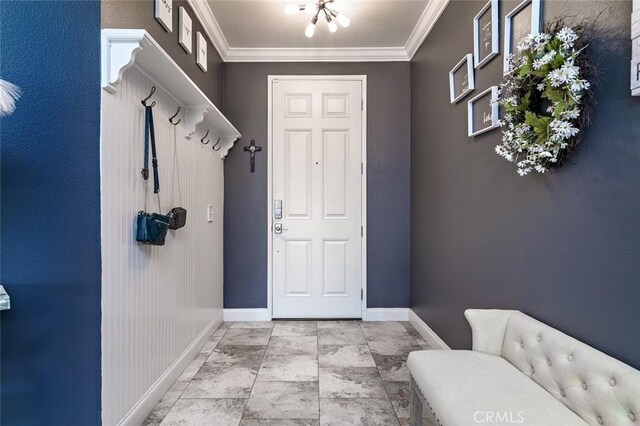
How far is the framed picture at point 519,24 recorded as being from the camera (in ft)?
4.07

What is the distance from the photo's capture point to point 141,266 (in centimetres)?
150

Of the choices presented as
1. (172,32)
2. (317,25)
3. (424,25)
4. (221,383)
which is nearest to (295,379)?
(221,383)

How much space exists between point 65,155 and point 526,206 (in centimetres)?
189

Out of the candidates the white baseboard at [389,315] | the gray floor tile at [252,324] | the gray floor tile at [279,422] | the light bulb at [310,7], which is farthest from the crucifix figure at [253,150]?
the gray floor tile at [279,422]

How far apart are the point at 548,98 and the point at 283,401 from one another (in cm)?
192

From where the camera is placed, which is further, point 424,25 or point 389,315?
point 389,315

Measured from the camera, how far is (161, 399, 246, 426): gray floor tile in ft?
5.00

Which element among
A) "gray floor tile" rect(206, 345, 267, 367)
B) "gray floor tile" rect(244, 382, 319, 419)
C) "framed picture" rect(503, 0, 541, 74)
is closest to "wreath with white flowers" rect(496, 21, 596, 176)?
"framed picture" rect(503, 0, 541, 74)

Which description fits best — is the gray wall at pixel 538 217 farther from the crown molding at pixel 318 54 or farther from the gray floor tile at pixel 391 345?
the crown molding at pixel 318 54

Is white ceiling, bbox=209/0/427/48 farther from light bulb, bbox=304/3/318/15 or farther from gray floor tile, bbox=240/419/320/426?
gray floor tile, bbox=240/419/320/426

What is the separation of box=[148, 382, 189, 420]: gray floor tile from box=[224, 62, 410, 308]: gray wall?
1.14m

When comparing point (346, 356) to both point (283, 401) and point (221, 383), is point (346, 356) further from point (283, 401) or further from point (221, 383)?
point (221, 383)

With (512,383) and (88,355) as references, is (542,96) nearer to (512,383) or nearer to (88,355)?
(512,383)

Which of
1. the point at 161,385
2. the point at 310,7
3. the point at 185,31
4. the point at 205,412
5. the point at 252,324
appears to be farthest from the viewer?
the point at 252,324
